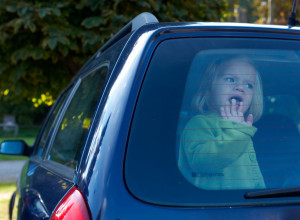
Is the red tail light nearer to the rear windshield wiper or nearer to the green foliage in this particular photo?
the rear windshield wiper

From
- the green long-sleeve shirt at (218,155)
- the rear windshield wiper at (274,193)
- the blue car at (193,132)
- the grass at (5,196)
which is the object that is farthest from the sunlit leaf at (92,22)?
the rear windshield wiper at (274,193)

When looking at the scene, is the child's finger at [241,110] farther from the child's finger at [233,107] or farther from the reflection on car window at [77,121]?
the reflection on car window at [77,121]

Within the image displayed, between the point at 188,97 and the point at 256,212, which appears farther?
the point at 188,97

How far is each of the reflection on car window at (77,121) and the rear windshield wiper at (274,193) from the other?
31.8 inches

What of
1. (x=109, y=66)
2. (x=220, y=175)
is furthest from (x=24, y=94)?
(x=220, y=175)

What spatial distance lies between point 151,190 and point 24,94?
6.17 meters

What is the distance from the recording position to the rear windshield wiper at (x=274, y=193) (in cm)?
151

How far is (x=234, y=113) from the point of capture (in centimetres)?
174

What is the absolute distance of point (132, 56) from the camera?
1706mm

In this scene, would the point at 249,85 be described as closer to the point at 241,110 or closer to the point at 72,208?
the point at 241,110

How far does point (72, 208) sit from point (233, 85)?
72 cm

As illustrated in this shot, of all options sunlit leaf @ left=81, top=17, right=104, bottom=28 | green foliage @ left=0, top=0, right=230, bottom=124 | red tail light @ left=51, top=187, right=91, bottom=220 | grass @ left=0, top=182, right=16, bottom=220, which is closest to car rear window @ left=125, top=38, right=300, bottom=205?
red tail light @ left=51, top=187, right=91, bottom=220

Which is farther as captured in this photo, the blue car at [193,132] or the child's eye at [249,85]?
the child's eye at [249,85]

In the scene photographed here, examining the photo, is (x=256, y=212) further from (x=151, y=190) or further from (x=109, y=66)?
(x=109, y=66)
